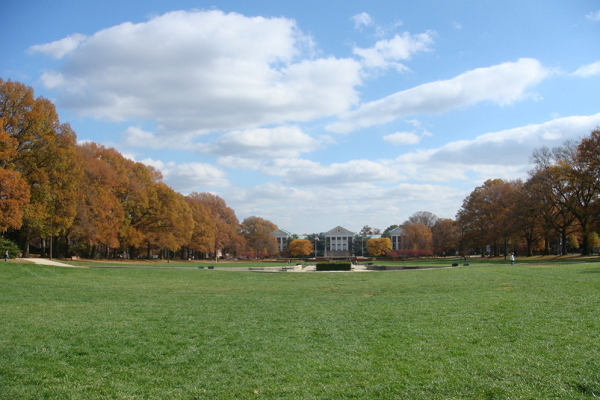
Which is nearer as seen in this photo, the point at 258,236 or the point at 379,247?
the point at 258,236

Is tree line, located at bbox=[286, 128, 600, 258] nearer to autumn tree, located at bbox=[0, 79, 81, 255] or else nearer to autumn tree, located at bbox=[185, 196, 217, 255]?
autumn tree, located at bbox=[185, 196, 217, 255]

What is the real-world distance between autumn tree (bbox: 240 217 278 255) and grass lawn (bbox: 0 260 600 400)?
88.8 metres

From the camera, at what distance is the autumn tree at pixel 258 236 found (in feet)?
342

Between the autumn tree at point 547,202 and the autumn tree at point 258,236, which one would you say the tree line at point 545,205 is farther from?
the autumn tree at point 258,236

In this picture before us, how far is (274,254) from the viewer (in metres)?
109

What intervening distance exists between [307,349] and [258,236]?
3798 inches

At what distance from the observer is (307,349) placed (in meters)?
8.69

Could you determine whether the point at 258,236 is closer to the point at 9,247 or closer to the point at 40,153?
the point at 9,247

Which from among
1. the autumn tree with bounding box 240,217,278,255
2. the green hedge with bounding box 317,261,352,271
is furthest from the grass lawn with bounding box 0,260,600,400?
the autumn tree with bounding box 240,217,278,255

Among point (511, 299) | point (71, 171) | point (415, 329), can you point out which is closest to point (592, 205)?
point (511, 299)

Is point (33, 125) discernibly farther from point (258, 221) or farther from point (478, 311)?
point (258, 221)

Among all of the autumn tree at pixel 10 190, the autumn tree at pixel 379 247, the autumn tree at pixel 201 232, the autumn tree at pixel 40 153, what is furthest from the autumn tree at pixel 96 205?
the autumn tree at pixel 379 247

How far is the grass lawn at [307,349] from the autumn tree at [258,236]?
291ft

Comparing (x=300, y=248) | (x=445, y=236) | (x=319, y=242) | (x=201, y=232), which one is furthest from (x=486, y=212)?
(x=319, y=242)
